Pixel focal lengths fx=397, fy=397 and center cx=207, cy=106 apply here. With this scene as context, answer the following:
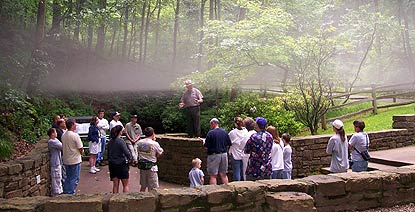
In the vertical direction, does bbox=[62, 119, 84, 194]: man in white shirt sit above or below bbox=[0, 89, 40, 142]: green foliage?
below

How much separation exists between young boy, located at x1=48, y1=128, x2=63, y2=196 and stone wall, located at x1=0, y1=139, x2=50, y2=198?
1.15 feet

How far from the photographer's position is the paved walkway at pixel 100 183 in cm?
984

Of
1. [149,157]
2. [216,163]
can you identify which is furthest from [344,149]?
[149,157]

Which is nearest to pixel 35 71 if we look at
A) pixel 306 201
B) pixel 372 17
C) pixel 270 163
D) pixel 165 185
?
pixel 165 185

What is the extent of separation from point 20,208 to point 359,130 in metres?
5.61

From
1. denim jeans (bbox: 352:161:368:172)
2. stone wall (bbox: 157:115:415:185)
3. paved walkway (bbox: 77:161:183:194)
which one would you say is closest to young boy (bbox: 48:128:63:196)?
paved walkway (bbox: 77:161:183:194)

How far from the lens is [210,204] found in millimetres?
4914

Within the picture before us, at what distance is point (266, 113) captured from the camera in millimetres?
12703

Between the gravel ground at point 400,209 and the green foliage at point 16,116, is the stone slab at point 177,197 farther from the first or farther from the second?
the green foliage at point 16,116

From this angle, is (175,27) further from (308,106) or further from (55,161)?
(55,161)

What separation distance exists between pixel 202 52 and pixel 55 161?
1887 cm

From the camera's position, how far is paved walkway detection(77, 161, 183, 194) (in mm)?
9844

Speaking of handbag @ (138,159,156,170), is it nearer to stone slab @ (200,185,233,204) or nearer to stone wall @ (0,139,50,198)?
stone wall @ (0,139,50,198)

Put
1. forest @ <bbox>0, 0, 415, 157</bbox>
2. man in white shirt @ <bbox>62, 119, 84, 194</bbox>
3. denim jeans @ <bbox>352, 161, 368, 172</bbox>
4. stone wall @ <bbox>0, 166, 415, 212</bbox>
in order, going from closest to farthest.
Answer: stone wall @ <bbox>0, 166, 415, 212</bbox> → denim jeans @ <bbox>352, 161, 368, 172</bbox> → man in white shirt @ <bbox>62, 119, 84, 194</bbox> → forest @ <bbox>0, 0, 415, 157</bbox>
